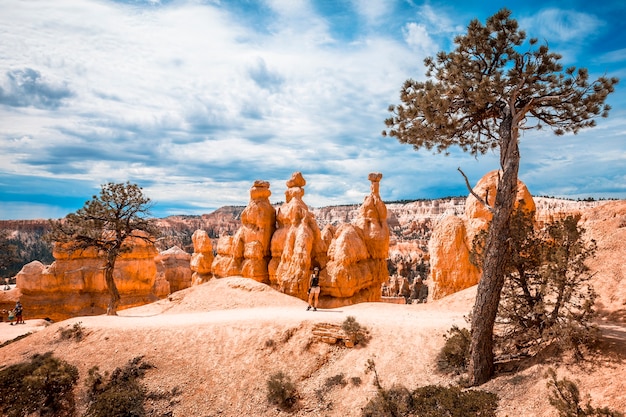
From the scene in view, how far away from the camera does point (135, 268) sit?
31.1 meters

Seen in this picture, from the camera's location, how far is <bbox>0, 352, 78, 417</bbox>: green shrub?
12391 millimetres

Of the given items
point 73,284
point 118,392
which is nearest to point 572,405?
point 118,392

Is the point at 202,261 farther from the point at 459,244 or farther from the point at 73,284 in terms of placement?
the point at 459,244

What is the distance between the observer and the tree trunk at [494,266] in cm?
955

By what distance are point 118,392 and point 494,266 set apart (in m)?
12.3

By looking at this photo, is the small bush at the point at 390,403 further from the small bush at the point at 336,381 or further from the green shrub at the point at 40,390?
the green shrub at the point at 40,390

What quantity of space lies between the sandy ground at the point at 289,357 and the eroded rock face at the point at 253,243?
23.1 feet

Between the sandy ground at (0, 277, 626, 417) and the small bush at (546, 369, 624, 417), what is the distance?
1.40ft

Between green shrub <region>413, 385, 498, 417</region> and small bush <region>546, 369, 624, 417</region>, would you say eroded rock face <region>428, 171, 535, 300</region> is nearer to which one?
green shrub <region>413, 385, 498, 417</region>

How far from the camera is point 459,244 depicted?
18781 mm

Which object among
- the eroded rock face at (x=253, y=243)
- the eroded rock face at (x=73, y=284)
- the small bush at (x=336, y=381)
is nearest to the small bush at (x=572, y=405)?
the small bush at (x=336, y=381)

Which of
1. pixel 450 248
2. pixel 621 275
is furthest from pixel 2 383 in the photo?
pixel 621 275

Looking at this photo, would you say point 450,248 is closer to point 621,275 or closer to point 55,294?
point 621,275

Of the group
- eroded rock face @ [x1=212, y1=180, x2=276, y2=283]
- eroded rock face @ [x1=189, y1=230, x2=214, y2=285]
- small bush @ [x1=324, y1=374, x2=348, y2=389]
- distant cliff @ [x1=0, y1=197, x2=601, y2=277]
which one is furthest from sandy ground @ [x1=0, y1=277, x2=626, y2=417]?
distant cliff @ [x1=0, y1=197, x2=601, y2=277]
